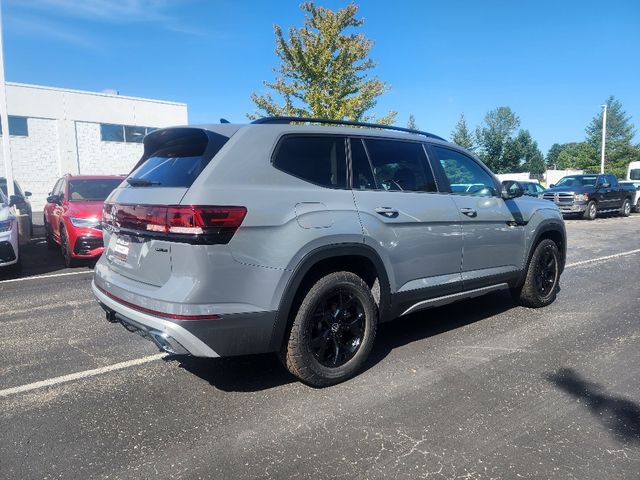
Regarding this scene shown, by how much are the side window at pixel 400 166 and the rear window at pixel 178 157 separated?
1.31 metres

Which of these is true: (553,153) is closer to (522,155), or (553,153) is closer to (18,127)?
(522,155)

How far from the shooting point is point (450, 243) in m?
4.27

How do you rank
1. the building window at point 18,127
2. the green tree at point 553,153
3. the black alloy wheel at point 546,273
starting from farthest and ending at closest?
the green tree at point 553,153 < the building window at point 18,127 < the black alloy wheel at point 546,273

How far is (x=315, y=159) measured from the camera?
11.6ft

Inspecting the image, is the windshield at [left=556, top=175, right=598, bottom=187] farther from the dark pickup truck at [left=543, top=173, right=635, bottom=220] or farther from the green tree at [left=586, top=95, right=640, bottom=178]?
the green tree at [left=586, top=95, right=640, bottom=178]

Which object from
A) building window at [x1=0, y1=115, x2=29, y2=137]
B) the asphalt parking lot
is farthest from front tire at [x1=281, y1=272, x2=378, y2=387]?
building window at [x1=0, y1=115, x2=29, y2=137]

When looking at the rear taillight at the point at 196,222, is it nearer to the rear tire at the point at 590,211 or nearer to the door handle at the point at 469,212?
the door handle at the point at 469,212

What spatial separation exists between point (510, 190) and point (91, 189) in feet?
24.8

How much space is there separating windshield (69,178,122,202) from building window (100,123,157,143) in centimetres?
2173

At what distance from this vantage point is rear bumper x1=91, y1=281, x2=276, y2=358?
114 inches

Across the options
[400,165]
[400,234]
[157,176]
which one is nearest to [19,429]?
[157,176]

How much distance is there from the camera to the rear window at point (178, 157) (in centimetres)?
317

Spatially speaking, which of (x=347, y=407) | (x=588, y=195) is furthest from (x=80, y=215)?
(x=588, y=195)

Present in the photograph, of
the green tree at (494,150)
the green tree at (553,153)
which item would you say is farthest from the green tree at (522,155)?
the green tree at (553,153)
